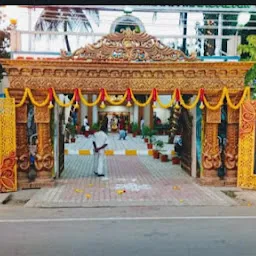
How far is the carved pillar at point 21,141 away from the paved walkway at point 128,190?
762 millimetres

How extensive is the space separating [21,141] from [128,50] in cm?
358

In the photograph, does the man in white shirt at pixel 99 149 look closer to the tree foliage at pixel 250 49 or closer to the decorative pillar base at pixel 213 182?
the decorative pillar base at pixel 213 182

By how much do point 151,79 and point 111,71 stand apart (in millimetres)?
1056

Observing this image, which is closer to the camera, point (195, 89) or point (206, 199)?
point (206, 199)

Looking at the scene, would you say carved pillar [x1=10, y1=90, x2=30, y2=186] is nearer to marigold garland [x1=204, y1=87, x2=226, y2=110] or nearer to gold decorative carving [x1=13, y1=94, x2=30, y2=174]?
gold decorative carving [x1=13, y1=94, x2=30, y2=174]

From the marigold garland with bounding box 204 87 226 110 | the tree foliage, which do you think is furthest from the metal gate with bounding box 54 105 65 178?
the tree foliage

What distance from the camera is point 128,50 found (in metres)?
9.05

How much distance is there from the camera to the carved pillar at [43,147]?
9.35 meters

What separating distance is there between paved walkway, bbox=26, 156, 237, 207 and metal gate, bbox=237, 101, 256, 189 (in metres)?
0.99

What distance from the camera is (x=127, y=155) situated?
1669 centimetres

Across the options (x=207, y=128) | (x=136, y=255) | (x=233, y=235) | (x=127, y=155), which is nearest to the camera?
(x=136, y=255)

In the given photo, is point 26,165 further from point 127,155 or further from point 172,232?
point 127,155

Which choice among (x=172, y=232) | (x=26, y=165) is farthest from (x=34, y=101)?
(x=172, y=232)

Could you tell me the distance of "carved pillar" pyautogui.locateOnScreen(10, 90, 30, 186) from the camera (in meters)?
9.09
